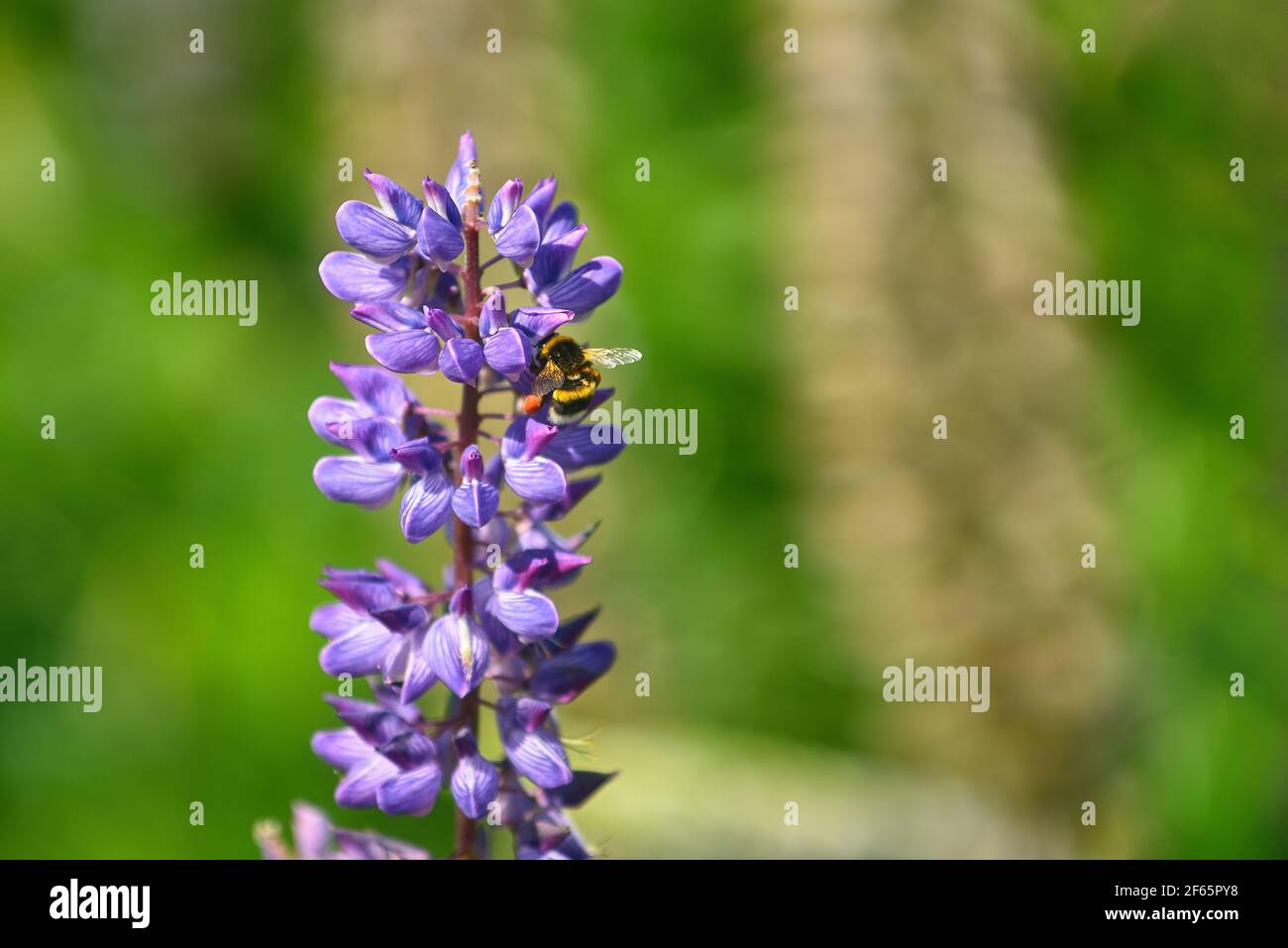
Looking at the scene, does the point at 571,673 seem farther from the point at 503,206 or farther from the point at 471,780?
the point at 503,206

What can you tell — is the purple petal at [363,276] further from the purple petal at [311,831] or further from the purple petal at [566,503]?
the purple petal at [311,831]

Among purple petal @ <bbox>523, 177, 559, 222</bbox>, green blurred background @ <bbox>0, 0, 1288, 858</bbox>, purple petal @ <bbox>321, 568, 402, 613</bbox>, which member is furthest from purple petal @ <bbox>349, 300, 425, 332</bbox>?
green blurred background @ <bbox>0, 0, 1288, 858</bbox>

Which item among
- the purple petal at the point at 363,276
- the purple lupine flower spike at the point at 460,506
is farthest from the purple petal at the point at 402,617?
the purple petal at the point at 363,276

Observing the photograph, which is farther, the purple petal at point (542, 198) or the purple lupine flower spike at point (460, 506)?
the purple petal at point (542, 198)

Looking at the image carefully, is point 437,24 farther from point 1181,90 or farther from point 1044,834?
point 1044,834

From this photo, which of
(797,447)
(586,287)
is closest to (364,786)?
(586,287)

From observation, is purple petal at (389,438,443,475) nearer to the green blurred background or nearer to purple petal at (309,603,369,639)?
purple petal at (309,603,369,639)

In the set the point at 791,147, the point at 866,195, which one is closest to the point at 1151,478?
the point at 866,195
